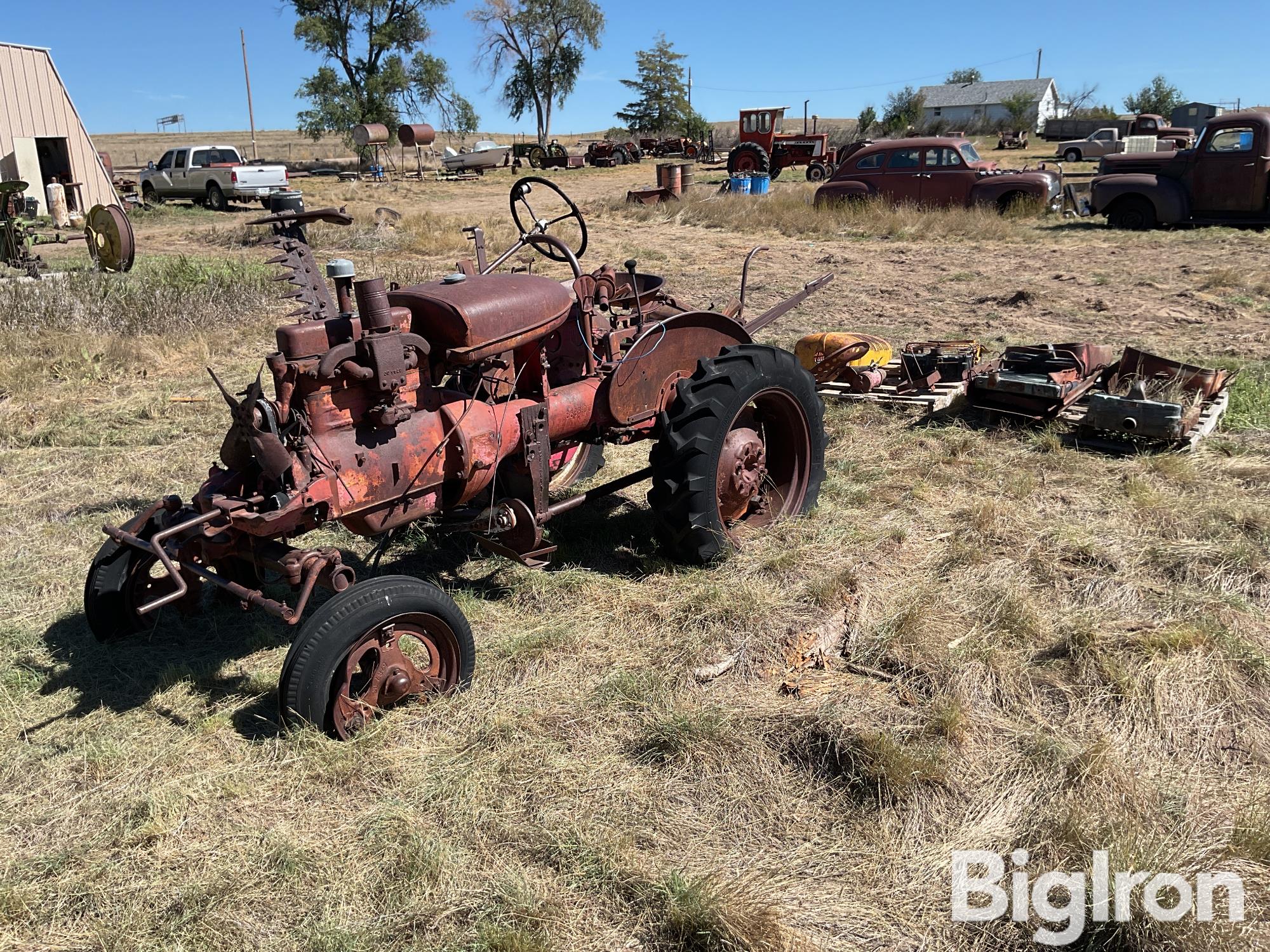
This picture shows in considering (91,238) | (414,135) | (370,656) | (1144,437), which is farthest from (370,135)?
(370,656)

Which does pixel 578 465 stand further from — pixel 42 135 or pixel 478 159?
pixel 478 159

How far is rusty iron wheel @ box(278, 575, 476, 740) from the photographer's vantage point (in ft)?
9.75

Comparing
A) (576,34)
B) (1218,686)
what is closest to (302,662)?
(1218,686)

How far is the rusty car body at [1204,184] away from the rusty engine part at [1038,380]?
1031 cm

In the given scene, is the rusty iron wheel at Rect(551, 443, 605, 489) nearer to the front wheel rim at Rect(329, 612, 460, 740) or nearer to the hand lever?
the hand lever

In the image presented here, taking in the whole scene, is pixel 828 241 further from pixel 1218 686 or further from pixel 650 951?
pixel 650 951

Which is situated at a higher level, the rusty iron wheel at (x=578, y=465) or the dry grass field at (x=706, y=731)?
the rusty iron wheel at (x=578, y=465)

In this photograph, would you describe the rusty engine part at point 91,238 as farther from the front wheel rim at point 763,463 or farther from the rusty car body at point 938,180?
the rusty car body at point 938,180

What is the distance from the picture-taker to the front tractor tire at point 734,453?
409 cm

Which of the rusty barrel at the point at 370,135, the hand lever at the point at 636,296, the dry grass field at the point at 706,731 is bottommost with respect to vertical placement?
the dry grass field at the point at 706,731

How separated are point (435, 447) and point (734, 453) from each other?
148 cm

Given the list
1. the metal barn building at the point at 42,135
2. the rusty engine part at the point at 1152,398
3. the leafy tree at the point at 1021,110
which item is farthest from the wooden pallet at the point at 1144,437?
the leafy tree at the point at 1021,110

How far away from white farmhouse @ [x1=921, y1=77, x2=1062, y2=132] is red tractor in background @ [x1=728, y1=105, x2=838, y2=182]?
95.7 ft

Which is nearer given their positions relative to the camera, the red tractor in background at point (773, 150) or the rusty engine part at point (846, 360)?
the rusty engine part at point (846, 360)
